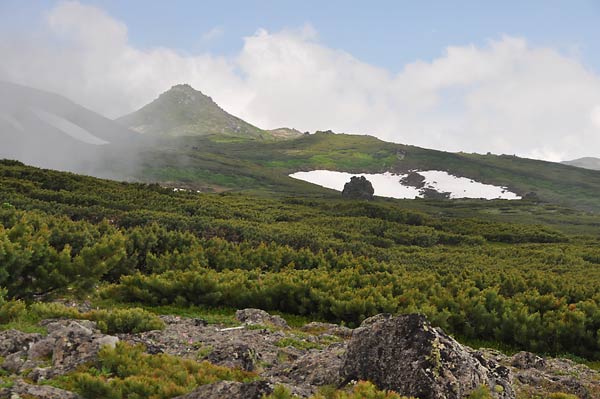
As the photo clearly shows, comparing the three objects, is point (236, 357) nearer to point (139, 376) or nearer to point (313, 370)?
point (313, 370)

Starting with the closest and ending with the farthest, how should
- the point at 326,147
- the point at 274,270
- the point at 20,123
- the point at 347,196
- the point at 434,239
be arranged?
the point at 274,270 → the point at 434,239 → the point at 347,196 → the point at 20,123 → the point at 326,147

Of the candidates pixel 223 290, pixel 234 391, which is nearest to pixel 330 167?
pixel 223 290

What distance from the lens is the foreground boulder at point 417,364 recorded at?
6824 millimetres

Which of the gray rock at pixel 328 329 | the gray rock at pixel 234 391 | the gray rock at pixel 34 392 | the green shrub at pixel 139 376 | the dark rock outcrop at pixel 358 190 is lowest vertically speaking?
the gray rock at pixel 328 329

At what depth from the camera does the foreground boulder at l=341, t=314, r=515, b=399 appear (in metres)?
6.82

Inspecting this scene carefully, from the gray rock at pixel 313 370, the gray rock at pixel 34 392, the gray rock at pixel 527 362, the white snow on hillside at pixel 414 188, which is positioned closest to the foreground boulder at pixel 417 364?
the gray rock at pixel 313 370

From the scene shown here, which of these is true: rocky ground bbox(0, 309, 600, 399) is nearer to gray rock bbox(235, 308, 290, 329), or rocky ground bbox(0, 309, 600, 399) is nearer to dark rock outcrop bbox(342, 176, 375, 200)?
gray rock bbox(235, 308, 290, 329)

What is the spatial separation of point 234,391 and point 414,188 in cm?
12602

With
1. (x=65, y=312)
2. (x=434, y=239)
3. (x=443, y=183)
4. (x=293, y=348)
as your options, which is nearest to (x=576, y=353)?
(x=293, y=348)

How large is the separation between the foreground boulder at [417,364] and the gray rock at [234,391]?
2072 millimetres

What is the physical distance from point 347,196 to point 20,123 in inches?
3120

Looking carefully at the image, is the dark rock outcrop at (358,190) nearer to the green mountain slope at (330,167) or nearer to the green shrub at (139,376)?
the green mountain slope at (330,167)

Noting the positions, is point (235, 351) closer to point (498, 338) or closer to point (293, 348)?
point (293, 348)

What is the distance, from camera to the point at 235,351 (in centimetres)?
880
